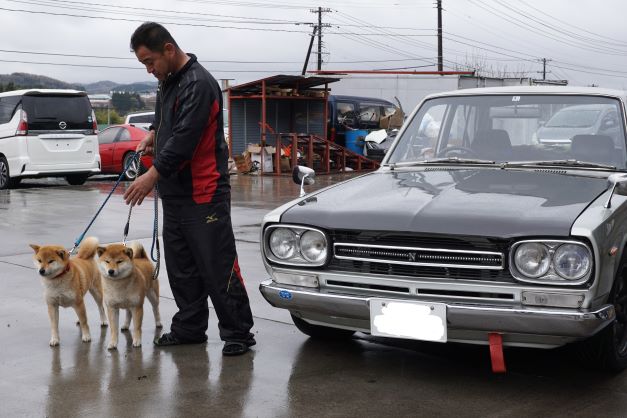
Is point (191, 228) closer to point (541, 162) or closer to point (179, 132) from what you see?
point (179, 132)

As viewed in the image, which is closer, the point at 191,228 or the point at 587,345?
the point at 587,345

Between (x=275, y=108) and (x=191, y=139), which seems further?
(x=275, y=108)

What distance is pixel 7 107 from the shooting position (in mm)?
18234

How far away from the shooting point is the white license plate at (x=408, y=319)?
449cm

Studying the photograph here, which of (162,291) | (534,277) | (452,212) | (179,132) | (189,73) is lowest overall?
(162,291)

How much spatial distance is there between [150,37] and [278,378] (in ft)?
7.00

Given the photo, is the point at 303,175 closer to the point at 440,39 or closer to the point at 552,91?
the point at 552,91

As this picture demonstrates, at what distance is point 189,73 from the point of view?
5441 mm

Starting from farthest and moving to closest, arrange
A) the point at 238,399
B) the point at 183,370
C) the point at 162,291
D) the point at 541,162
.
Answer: the point at 162,291
the point at 541,162
the point at 183,370
the point at 238,399

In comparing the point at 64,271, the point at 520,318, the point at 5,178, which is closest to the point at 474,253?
the point at 520,318

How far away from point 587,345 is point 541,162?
126 centimetres

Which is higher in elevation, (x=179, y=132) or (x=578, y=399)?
(x=179, y=132)

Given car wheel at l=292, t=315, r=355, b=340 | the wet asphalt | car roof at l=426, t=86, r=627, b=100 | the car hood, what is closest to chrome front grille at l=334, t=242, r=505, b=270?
the car hood

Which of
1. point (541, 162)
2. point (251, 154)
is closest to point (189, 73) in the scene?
point (541, 162)
